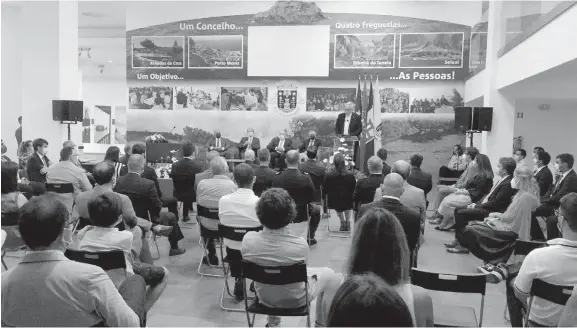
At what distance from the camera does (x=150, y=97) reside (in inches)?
583

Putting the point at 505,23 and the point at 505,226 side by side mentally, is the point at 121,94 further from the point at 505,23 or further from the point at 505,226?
the point at 505,226

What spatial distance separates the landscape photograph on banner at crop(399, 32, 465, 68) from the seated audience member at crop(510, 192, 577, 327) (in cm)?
1100

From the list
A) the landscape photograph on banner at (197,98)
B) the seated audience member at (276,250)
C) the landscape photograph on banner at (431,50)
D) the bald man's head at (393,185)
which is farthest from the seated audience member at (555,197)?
the landscape photograph on banner at (197,98)

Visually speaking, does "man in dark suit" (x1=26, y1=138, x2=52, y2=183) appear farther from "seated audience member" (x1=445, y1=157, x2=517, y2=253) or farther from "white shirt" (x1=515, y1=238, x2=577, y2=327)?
"white shirt" (x1=515, y1=238, x2=577, y2=327)

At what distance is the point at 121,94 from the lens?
18.0 m

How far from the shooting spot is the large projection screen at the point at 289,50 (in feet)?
45.1

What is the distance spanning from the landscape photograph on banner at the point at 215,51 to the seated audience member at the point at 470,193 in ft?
26.7

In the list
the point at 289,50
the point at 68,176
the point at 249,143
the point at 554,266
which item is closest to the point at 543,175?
the point at 554,266

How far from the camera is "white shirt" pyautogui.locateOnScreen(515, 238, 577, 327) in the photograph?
112 inches

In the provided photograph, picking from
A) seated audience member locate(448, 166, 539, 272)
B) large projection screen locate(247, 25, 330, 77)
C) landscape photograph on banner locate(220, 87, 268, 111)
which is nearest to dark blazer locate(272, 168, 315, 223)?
seated audience member locate(448, 166, 539, 272)

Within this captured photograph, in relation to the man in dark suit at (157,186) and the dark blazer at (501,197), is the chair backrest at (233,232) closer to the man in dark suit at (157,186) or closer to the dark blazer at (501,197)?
the man in dark suit at (157,186)

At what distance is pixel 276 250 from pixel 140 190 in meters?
2.46

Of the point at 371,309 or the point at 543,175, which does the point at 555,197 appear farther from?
the point at 371,309

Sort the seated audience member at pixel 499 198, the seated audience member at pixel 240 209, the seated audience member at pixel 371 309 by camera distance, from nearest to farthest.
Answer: the seated audience member at pixel 371 309
the seated audience member at pixel 240 209
the seated audience member at pixel 499 198
